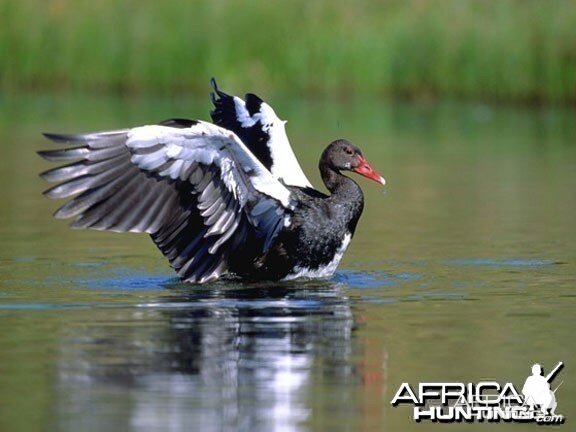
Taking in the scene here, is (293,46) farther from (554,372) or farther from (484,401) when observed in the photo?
(484,401)

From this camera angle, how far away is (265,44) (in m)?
Result: 27.6

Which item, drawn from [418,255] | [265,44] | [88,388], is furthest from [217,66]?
[88,388]

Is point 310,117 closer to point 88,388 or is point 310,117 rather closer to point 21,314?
point 21,314

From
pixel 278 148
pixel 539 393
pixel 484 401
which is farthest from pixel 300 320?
pixel 278 148

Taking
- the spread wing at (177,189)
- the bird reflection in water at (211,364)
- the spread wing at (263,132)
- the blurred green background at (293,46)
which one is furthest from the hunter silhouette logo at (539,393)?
the blurred green background at (293,46)

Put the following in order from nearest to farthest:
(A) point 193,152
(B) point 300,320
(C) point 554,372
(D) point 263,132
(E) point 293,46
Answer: (C) point 554,372 → (B) point 300,320 → (A) point 193,152 → (D) point 263,132 → (E) point 293,46

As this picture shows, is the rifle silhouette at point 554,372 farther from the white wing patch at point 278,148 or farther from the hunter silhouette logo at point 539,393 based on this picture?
the white wing patch at point 278,148

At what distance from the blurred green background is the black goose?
47.9 ft

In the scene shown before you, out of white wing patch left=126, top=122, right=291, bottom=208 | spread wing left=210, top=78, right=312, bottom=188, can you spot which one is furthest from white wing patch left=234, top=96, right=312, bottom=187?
white wing patch left=126, top=122, right=291, bottom=208

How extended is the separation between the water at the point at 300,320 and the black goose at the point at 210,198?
0.23 metres

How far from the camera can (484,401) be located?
7.08m

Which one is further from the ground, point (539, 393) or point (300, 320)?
point (300, 320)

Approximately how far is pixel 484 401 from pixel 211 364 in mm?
1454

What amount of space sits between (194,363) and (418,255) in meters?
4.15
